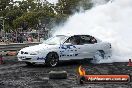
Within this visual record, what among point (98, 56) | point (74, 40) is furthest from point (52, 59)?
point (98, 56)

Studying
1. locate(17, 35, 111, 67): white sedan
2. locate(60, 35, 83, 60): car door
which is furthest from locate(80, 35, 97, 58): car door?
locate(60, 35, 83, 60): car door

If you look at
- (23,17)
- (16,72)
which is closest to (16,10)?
(23,17)

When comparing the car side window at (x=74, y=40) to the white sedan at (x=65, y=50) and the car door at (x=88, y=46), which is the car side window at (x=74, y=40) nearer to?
the white sedan at (x=65, y=50)

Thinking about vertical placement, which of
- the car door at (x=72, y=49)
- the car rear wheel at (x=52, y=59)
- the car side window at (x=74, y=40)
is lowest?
the car rear wheel at (x=52, y=59)

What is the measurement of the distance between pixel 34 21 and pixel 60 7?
9037mm

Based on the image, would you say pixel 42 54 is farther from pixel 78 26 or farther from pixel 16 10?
pixel 16 10

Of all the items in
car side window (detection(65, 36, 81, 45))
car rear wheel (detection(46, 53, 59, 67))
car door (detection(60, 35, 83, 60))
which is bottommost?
car rear wheel (detection(46, 53, 59, 67))

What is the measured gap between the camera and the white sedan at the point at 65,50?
622 inches

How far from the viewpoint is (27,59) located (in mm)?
15883

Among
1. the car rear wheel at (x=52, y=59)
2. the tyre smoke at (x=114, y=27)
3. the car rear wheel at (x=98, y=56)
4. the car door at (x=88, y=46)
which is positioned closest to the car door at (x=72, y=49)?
the car door at (x=88, y=46)

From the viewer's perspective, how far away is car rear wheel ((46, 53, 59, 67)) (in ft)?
52.4

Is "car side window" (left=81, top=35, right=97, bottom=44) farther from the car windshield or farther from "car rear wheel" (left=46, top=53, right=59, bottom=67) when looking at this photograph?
"car rear wheel" (left=46, top=53, right=59, bottom=67)

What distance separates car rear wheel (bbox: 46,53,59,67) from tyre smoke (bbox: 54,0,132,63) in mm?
1912

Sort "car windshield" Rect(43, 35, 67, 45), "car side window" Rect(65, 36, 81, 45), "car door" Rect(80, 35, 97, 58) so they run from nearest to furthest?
"car windshield" Rect(43, 35, 67, 45), "car side window" Rect(65, 36, 81, 45), "car door" Rect(80, 35, 97, 58)
